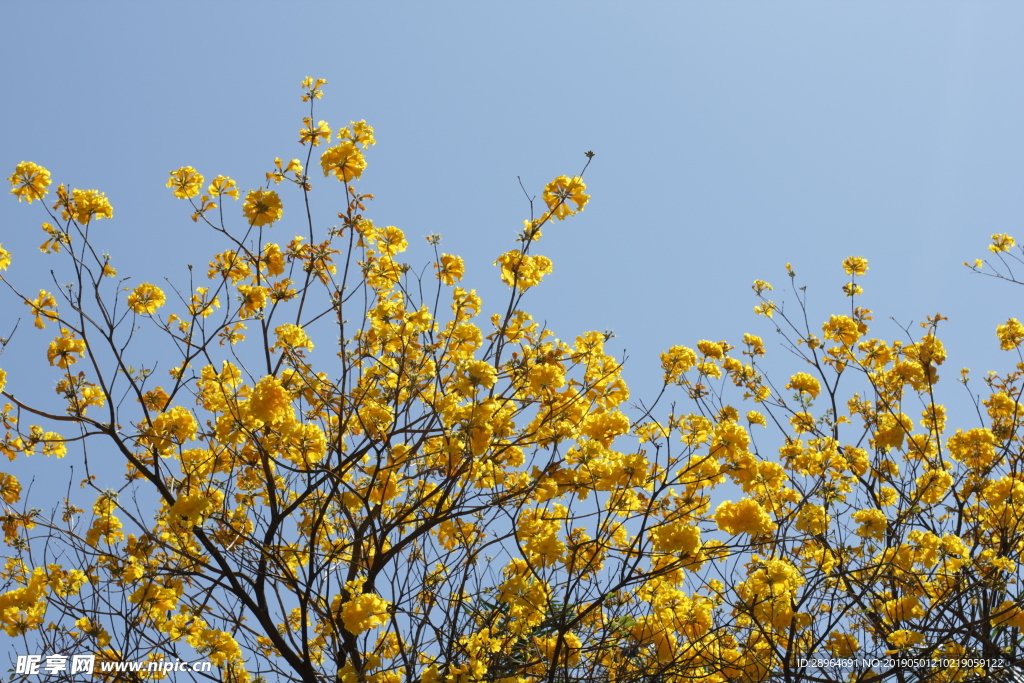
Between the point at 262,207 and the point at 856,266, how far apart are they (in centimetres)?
495

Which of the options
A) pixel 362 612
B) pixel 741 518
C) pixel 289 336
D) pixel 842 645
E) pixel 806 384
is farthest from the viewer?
pixel 806 384

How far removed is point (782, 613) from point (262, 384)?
232 centimetres

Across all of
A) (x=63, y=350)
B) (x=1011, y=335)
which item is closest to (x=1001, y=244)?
(x=1011, y=335)

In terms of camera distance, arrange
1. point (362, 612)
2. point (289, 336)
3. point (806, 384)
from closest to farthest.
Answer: point (362, 612) < point (289, 336) < point (806, 384)

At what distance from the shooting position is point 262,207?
3920 mm

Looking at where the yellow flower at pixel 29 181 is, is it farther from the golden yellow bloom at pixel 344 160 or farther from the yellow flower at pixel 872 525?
the yellow flower at pixel 872 525

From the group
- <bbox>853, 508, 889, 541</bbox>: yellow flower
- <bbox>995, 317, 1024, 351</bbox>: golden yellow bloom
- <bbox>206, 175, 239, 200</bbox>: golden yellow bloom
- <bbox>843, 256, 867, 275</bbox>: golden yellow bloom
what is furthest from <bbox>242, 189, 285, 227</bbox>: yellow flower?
<bbox>995, 317, 1024, 351</bbox>: golden yellow bloom

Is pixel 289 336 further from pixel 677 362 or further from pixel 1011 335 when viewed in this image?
pixel 1011 335

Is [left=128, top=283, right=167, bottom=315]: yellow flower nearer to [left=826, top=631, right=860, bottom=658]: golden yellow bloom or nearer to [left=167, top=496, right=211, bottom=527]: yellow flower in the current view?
[left=167, top=496, right=211, bottom=527]: yellow flower

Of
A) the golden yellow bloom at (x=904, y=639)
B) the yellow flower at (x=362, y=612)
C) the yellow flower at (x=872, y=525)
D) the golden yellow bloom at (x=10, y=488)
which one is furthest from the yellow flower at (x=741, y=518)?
the golden yellow bloom at (x=10, y=488)

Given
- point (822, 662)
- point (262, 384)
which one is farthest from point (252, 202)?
point (822, 662)

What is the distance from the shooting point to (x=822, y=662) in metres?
3.62

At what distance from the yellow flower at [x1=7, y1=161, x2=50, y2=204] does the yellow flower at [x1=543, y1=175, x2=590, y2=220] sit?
2.88m

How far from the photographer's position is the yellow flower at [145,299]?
4281 mm
